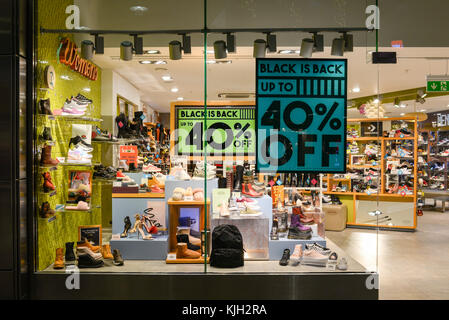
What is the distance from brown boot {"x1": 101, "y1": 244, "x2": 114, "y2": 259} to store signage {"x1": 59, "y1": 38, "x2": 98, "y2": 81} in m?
1.90

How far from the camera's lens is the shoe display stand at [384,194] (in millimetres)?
7574

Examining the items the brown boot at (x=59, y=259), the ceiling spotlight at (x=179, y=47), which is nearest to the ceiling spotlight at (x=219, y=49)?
the ceiling spotlight at (x=179, y=47)

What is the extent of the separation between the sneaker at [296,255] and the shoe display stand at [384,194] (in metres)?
4.36

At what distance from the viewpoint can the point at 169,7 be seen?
3.63m

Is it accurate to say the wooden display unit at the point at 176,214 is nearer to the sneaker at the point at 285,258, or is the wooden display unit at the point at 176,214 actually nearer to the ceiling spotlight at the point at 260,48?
the sneaker at the point at 285,258

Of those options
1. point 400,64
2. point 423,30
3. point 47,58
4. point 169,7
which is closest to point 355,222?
point 400,64

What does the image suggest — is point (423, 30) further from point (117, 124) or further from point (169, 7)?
point (117, 124)

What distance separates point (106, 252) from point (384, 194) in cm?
637

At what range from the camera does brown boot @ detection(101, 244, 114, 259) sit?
354 centimetres

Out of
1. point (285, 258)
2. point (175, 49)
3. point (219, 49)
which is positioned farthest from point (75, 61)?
point (285, 258)

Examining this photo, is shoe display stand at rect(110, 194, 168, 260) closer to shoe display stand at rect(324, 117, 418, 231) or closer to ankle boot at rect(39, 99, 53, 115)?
ankle boot at rect(39, 99, 53, 115)

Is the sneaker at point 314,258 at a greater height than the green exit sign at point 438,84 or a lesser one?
lesser

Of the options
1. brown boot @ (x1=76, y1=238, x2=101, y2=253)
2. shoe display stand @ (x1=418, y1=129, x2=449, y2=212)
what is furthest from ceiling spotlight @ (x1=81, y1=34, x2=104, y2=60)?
shoe display stand @ (x1=418, y1=129, x2=449, y2=212)

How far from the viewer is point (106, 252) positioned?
3.59 metres
